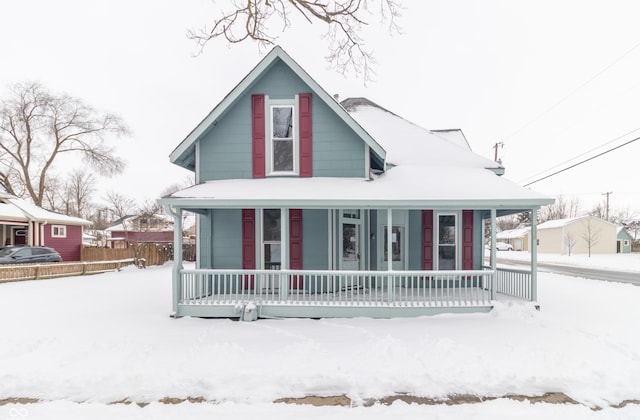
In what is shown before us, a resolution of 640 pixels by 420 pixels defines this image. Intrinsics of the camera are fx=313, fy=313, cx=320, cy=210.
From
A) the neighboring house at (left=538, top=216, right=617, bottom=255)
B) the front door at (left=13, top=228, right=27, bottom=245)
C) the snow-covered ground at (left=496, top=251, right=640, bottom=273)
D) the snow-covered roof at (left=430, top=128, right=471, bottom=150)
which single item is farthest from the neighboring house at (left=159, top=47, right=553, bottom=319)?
the neighboring house at (left=538, top=216, right=617, bottom=255)

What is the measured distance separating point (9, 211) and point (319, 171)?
19.7 m

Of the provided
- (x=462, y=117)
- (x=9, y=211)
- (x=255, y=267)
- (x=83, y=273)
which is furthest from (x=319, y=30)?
(x=462, y=117)

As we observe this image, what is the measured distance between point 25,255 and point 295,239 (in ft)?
51.3

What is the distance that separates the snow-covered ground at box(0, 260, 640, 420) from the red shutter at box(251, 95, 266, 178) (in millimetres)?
4030

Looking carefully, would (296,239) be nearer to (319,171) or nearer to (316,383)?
(319,171)

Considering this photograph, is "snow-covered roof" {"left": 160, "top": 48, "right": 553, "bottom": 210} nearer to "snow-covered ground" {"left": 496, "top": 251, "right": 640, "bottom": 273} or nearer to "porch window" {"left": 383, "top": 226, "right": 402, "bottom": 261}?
"porch window" {"left": 383, "top": 226, "right": 402, "bottom": 261}

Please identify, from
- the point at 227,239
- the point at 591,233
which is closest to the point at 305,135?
the point at 227,239

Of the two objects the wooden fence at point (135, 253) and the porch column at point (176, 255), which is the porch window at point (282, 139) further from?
the wooden fence at point (135, 253)

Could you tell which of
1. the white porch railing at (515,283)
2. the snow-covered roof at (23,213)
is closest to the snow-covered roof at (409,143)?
the white porch railing at (515,283)

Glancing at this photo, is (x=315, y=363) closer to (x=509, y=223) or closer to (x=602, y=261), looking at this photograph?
(x=602, y=261)

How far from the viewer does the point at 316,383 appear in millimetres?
4395

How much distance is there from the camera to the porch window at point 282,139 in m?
8.73

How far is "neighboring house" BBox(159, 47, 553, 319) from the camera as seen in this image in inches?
292

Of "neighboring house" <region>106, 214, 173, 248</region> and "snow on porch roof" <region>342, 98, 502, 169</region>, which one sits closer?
"snow on porch roof" <region>342, 98, 502, 169</region>
